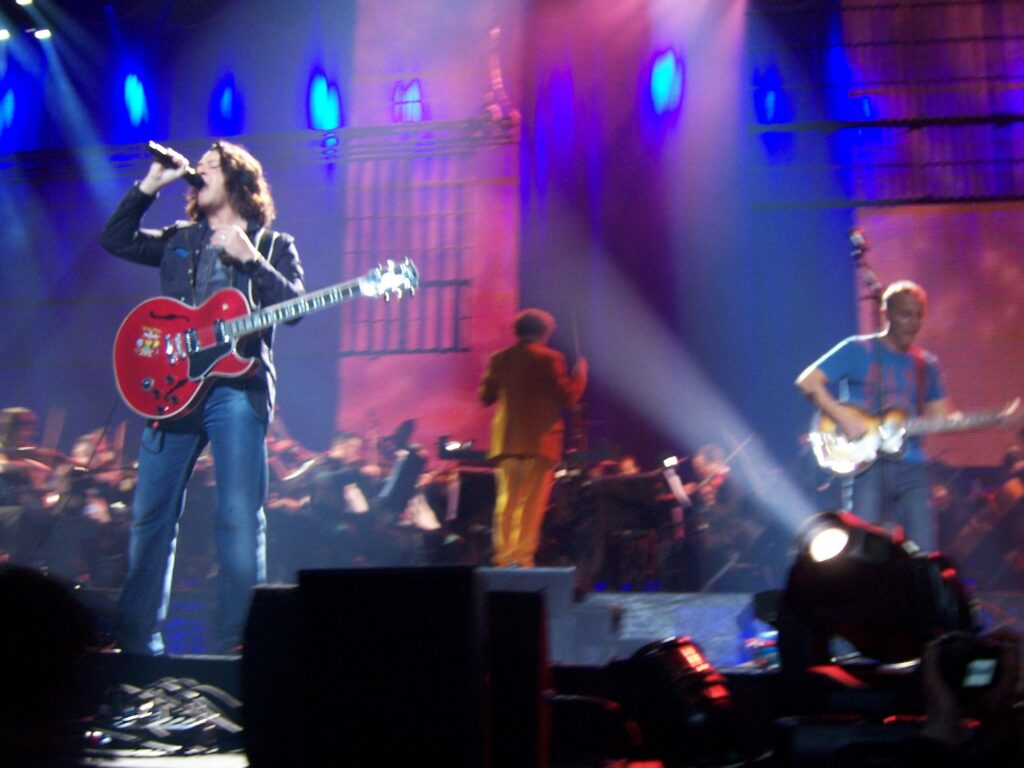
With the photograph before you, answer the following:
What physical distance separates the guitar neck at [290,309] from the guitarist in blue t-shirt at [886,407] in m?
2.22

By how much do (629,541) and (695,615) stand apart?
478mm

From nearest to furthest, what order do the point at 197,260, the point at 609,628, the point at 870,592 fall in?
the point at 870,592
the point at 609,628
the point at 197,260

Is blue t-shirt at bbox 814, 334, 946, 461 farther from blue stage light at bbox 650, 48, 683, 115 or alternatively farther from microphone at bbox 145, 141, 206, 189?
microphone at bbox 145, 141, 206, 189

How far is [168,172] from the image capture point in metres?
5.56

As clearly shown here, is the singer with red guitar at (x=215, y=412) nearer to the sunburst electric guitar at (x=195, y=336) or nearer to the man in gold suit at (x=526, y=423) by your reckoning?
the sunburst electric guitar at (x=195, y=336)

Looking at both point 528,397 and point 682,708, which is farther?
point 528,397

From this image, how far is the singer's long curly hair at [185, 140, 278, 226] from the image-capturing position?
539 cm

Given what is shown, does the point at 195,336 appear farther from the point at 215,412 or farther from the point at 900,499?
the point at 900,499

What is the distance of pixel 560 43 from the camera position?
5480mm

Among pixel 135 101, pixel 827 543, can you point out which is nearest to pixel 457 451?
pixel 827 543

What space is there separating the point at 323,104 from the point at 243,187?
0.62 meters

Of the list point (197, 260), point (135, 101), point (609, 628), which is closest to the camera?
point (609, 628)

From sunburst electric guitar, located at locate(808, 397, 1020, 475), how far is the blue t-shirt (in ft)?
0.12

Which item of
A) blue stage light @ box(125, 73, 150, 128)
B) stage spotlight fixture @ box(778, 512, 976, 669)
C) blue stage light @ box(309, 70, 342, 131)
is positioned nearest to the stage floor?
stage spotlight fixture @ box(778, 512, 976, 669)
